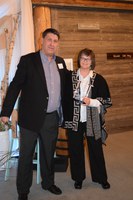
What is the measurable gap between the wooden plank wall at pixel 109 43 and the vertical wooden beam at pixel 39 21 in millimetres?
275

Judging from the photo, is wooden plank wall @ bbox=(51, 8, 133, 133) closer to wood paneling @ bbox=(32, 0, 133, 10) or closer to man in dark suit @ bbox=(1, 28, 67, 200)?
wood paneling @ bbox=(32, 0, 133, 10)

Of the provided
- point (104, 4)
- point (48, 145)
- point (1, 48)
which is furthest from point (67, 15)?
point (48, 145)

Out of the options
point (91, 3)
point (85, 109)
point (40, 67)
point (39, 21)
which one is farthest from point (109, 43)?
point (40, 67)

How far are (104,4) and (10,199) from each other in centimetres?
329

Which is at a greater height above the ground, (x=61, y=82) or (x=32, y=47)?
(x=32, y=47)

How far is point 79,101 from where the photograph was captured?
2.48 m

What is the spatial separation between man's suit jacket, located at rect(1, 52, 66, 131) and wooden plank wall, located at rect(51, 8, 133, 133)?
6.54 ft

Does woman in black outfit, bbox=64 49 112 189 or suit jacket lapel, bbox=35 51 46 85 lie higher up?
suit jacket lapel, bbox=35 51 46 85

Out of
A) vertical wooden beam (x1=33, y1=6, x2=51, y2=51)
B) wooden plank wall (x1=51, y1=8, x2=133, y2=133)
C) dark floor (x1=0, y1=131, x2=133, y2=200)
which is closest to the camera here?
dark floor (x1=0, y1=131, x2=133, y2=200)

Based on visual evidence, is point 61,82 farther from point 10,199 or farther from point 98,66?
point 98,66

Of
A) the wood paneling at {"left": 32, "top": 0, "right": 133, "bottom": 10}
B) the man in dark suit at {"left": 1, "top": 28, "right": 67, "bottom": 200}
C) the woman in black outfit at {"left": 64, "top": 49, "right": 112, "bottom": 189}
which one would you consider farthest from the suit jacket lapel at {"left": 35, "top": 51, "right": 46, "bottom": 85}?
the wood paneling at {"left": 32, "top": 0, "right": 133, "bottom": 10}

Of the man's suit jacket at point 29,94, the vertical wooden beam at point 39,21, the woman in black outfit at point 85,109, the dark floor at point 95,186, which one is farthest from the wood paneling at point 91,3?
the dark floor at point 95,186

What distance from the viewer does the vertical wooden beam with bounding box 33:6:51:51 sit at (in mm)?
3809

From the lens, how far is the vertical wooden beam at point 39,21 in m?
3.81
